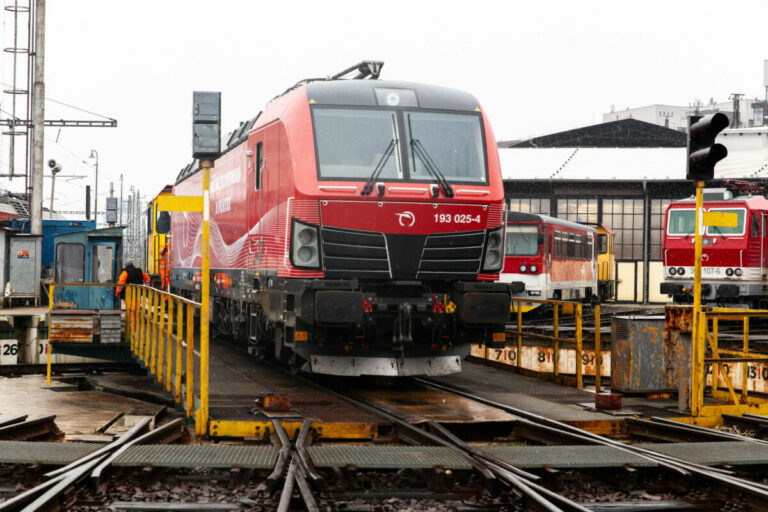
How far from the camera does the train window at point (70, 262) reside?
85.0 ft

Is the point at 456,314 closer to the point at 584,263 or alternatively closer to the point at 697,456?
the point at 697,456

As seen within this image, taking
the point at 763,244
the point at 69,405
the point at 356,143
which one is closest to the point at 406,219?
the point at 356,143

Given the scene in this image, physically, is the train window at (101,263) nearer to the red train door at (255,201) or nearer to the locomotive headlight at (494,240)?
the red train door at (255,201)

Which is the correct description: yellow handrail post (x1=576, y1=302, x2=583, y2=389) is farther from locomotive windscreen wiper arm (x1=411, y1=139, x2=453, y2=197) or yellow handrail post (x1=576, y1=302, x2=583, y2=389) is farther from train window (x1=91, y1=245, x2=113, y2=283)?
train window (x1=91, y1=245, x2=113, y2=283)

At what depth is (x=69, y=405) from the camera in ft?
51.2

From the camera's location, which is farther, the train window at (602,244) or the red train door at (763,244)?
the train window at (602,244)

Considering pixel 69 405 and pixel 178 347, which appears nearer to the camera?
pixel 178 347

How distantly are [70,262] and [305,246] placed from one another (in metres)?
17.3

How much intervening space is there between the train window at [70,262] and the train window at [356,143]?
56.0ft

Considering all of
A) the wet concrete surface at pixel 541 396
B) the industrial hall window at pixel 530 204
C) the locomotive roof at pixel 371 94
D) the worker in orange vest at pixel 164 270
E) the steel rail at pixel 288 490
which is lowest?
the wet concrete surface at pixel 541 396

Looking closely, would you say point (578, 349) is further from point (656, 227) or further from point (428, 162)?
point (656, 227)

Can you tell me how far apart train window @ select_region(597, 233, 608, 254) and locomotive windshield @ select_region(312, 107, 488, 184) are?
2128 centimetres

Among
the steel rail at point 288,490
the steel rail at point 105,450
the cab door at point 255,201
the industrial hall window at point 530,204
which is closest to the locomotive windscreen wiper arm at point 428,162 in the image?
the cab door at point 255,201

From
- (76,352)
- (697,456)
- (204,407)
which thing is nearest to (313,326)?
(204,407)
